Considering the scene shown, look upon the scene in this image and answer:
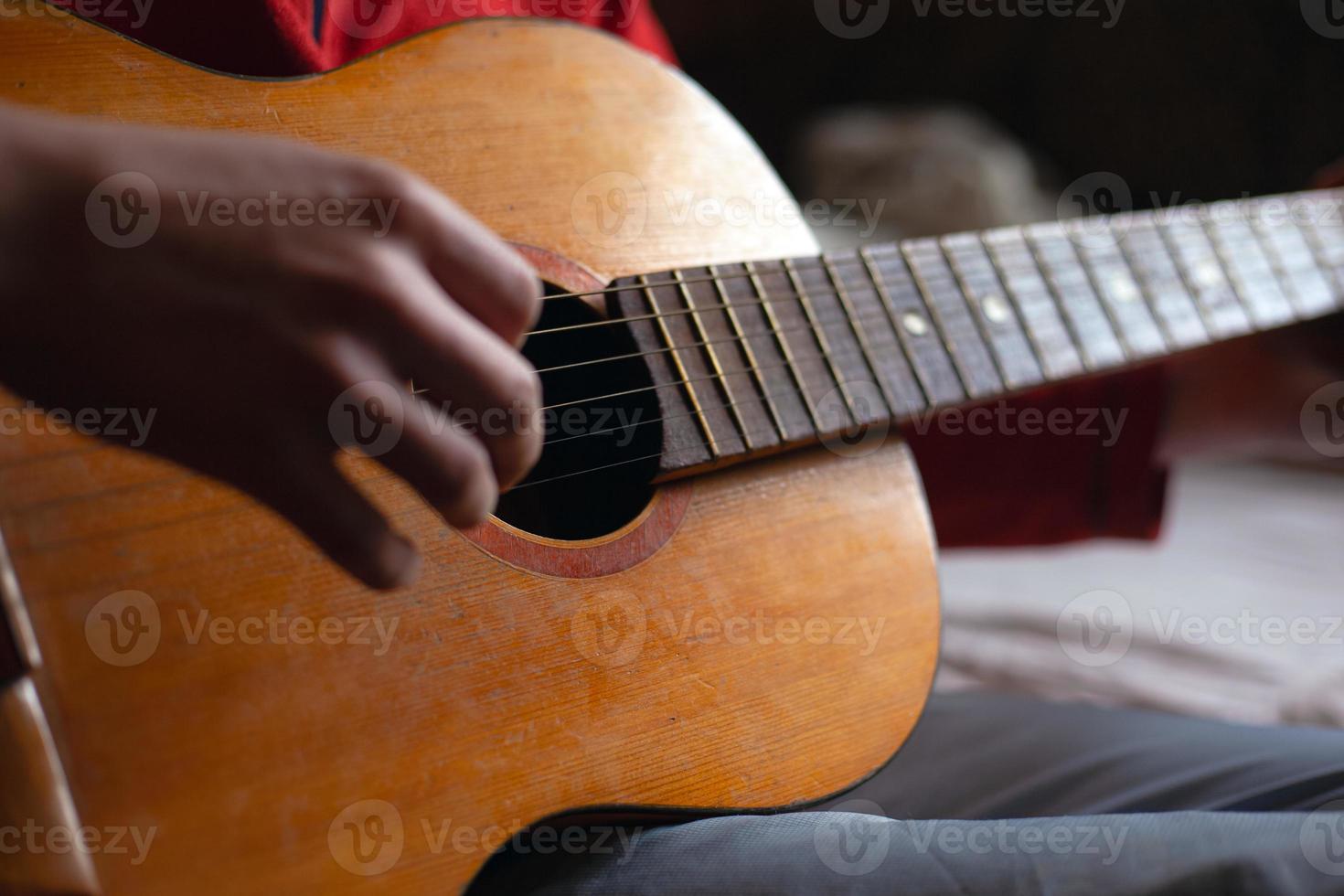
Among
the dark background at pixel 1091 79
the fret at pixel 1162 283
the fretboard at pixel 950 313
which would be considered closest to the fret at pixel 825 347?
the fretboard at pixel 950 313

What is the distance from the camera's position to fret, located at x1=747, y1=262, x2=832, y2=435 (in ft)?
1.84

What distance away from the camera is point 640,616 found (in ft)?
1.56

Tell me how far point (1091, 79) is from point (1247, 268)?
1.07 meters

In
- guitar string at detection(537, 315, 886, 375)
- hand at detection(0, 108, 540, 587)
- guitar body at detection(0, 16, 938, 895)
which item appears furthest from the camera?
guitar string at detection(537, 315, 886, 375)

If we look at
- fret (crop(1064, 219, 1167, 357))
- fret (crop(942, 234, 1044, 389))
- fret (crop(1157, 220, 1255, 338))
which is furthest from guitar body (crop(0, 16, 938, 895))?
fret (crop(1157, 220, 1255, 338))

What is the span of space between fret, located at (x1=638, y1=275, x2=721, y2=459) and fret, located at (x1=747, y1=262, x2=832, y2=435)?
67 mm

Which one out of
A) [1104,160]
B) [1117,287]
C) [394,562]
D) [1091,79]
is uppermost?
[394,562]

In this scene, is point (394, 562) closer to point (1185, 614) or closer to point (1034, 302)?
point (1034, 302)

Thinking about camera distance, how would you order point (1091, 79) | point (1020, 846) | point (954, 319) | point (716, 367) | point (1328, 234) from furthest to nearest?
point (1091, 79)
point (1328, 234)
point (954, 319)
point (716, 367)
point (1020, 846)

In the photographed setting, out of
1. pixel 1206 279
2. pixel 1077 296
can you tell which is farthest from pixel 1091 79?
pixel 1077 296

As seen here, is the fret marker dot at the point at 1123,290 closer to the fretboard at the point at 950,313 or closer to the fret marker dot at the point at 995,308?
the fretboard at the point at 950,313

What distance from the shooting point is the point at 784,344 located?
1.88 ft

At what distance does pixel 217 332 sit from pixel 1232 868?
17.1 inches

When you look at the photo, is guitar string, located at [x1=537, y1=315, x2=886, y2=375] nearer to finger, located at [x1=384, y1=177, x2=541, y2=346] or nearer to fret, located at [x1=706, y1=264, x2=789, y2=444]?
fret, located at [x1=706, y1=264, x2=789, y2=444]
